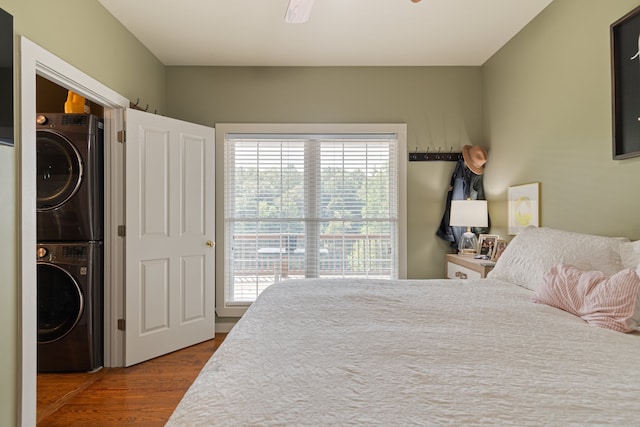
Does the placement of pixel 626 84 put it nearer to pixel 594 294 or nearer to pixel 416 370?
pixel 594 294

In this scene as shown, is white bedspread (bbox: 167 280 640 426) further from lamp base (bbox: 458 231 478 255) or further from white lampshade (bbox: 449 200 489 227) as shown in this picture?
lamp base (bbox: 458 231 478 255)

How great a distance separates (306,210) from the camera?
3523 mm

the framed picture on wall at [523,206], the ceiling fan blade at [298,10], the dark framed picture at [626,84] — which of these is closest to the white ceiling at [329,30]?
the ceiling fan blade at [298,10]

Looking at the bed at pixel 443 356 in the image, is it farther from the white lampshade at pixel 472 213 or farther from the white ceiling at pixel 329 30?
the white ceiling at pixel 329 30

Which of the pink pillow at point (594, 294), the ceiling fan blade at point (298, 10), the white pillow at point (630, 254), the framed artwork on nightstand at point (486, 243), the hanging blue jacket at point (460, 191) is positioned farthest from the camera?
the hanging blue jacket at point (460, 191)

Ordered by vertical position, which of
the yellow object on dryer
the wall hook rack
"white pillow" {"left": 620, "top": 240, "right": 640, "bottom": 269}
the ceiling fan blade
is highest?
the ceiling fan blade

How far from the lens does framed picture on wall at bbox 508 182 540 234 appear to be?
2.57m

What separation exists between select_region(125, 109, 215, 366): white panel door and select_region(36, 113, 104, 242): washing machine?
0.27m

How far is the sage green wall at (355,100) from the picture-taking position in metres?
3.47

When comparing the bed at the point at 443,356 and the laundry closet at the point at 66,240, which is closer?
the bed at the point at 443,356

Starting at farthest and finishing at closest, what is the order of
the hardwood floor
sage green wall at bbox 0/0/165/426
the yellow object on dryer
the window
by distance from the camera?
the window → the yellow object on dryer → the hardwood floor → sage green wall at bbox 0/0/165/426

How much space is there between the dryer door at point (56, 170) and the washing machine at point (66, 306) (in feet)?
1.17

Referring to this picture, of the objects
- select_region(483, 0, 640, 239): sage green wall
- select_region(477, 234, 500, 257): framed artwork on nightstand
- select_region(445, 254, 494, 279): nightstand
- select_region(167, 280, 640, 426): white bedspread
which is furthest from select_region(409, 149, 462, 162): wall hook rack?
select_region(167, 280, 640, 426): white bedspread

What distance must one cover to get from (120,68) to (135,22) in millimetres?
379
